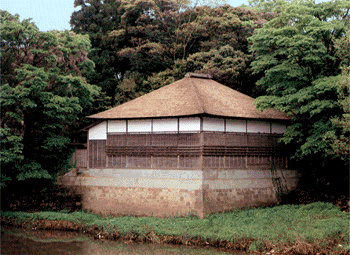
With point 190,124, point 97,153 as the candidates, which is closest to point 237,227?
point 190,124

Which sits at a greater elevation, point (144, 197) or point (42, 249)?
point (144, 197)

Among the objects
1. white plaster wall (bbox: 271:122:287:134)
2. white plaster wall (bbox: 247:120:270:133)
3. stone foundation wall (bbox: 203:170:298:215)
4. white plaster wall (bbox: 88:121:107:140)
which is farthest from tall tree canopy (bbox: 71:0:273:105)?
stone foundation wall (bbox: 203:170:298:215)

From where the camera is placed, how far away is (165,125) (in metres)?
26.1

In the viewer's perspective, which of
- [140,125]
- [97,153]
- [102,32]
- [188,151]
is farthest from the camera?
[102,32]

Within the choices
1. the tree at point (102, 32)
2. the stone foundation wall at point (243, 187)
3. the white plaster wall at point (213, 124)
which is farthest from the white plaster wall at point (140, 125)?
the tree at point (102, 32)

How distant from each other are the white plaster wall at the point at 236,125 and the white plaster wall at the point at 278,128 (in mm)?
2430

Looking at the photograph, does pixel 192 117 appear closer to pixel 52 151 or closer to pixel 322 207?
pixel 322 207

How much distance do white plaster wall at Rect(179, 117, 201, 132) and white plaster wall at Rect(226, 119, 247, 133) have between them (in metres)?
2.15

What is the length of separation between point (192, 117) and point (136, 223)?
21.3ft

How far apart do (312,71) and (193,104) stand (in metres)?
7.10

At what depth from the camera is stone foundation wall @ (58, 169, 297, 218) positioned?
24625 millimetres

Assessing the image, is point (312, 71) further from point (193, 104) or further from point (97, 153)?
point (97, 153)

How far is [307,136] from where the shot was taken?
88.0 feet

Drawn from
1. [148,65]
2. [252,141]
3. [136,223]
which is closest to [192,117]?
[252,141]
